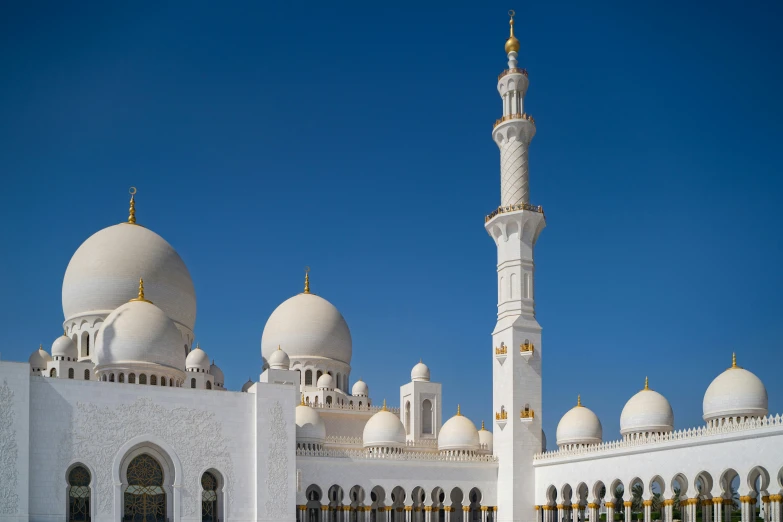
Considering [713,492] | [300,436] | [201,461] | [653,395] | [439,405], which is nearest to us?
[713,492]

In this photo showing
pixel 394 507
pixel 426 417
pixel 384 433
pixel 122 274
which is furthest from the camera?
pixel 426 417

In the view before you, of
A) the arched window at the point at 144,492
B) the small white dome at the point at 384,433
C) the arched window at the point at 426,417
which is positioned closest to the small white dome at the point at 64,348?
the arched window at the point at 144,492

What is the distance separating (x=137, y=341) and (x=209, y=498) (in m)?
4.97

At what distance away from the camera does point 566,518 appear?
96.3ft

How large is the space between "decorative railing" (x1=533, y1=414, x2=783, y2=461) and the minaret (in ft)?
3.59

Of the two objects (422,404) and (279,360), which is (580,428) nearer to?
(422,404)

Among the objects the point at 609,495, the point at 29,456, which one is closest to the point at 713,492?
the point at 609,495

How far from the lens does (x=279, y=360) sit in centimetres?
3266

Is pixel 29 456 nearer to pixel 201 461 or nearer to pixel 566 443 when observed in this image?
pixel 201 461

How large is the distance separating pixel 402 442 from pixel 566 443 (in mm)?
5411

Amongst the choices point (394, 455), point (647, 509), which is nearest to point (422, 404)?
point (394, 455)

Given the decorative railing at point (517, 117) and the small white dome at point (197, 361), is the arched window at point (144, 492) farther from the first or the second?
the decorative railing at point (517, 117)

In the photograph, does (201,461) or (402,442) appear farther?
(402,442)

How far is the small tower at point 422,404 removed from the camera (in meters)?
33.3
